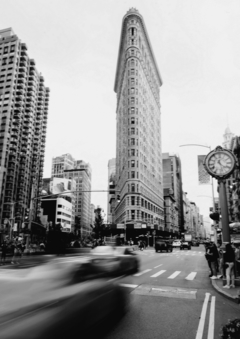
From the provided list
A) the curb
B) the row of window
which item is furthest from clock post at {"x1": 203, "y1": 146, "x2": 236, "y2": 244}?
the row of window

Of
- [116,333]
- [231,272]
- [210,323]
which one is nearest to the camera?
[116,333]

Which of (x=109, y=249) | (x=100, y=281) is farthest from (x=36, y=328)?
(x=109, y=249)

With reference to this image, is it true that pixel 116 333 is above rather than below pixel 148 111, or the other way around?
below

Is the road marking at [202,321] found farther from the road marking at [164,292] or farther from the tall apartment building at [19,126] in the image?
the tall apartment building at [19,126]

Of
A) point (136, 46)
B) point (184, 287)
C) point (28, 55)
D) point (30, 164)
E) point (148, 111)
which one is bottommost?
point (184, 287)

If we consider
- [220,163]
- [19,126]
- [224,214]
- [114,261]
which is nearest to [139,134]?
[19,126]

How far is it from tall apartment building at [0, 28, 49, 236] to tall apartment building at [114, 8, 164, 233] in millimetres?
38468

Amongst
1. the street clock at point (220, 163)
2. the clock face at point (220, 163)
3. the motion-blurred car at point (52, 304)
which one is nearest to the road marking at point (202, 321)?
the motion-blurred car at point (52, 304)

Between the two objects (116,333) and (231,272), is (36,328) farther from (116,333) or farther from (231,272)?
(231,272)

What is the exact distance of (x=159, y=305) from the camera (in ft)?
25.2

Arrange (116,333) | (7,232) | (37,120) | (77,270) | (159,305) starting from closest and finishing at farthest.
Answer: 1. (116,333)
2. (159,305)
3. (77,270)
4. (7,232)
5. (37,120)

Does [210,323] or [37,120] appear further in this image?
[37,120]

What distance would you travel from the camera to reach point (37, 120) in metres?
119

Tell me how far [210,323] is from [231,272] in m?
4.83
